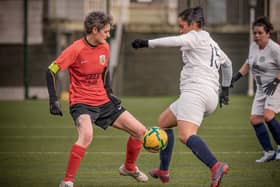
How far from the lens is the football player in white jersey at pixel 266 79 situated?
38.1 ft

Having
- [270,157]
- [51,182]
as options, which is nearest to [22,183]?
[51,182]

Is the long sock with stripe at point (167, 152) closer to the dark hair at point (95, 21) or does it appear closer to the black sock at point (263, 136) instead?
the dark hair at point (95, 21)

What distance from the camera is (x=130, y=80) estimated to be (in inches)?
1150

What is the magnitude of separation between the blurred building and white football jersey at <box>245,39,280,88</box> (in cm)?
1595

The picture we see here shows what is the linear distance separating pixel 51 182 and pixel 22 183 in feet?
1.00

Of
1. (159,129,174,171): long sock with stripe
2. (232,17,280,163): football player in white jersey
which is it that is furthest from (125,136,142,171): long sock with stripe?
(232,17,280,163): football player in white jersey

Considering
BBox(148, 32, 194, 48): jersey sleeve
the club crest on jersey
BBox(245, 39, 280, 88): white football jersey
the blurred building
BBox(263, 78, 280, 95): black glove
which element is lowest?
the blurred building

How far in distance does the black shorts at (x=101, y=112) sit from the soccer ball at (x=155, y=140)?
457 millimetres

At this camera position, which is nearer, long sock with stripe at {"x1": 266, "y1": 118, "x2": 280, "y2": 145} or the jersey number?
the jersey number

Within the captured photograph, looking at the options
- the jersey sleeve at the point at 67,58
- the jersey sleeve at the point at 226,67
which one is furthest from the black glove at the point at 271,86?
the jersey sleeve at the point at 67,58

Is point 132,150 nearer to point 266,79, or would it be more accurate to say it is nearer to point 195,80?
point 195,80

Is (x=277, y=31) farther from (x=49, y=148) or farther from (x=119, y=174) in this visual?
(x=119, y=174)

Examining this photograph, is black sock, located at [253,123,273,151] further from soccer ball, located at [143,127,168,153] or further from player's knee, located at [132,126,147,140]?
soccer ball, located at [143,127,168,153]

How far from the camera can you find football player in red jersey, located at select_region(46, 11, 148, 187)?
29.5 feet
